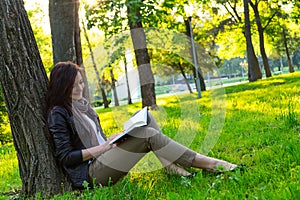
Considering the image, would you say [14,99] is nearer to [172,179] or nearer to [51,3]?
[172,179]

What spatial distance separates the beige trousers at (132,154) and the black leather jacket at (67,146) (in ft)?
0.33

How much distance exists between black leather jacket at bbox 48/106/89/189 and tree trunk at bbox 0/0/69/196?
14 cm

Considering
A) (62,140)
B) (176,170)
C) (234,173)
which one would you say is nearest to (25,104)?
(62,140)

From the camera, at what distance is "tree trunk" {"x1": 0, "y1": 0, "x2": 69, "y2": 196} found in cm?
338

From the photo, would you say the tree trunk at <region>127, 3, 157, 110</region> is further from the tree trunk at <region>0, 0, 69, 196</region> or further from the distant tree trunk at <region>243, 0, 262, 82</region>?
the distant tree trunk at <region>243, 0, 262, 82</region>

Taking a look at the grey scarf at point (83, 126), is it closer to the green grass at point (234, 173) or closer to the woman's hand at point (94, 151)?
the woman's hand at point (94, 151)

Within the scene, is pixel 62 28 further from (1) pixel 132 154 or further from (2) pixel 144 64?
(2) pixel 144 64

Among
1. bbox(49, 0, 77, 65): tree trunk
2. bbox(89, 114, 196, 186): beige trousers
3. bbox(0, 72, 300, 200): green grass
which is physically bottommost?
bbox(0, 72, 300, 200): green grass

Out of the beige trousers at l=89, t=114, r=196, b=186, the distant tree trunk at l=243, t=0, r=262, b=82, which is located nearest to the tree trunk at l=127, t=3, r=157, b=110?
the beige trousers at l=89, t=114, r=196, b=186

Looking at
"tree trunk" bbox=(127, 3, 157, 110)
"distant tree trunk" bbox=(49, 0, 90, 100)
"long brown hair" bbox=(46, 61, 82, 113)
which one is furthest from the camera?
"tree trunk" bbox=(127, 3, 157, 110)

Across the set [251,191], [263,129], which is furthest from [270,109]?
[251,191]

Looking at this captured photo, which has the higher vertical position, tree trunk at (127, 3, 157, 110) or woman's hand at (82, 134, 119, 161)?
tree trunk at (127, 3, 157, 110)

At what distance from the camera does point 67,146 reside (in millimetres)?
3334

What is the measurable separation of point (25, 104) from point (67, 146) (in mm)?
531
